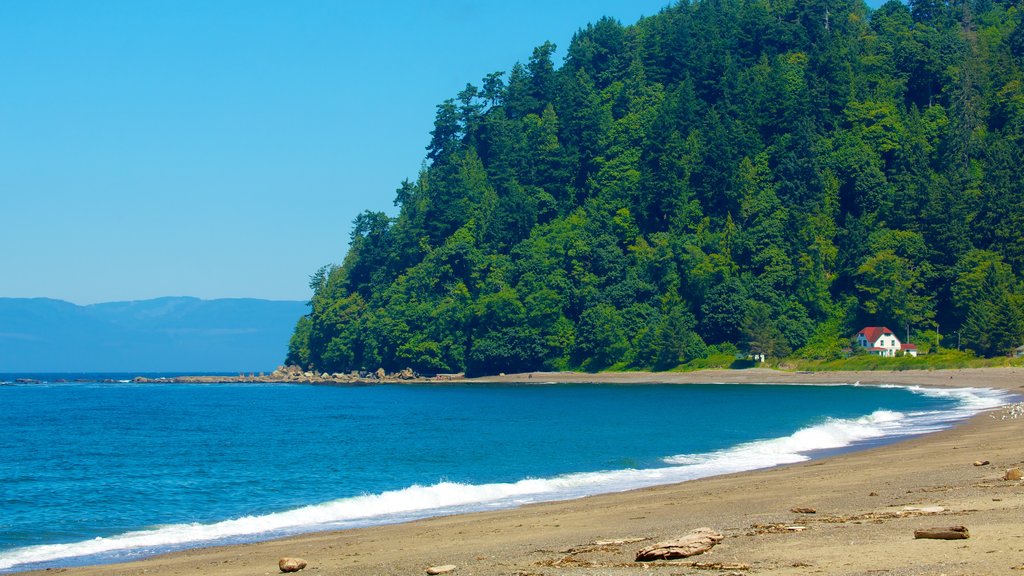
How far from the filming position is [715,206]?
462ft

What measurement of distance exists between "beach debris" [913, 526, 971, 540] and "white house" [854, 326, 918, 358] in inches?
4114

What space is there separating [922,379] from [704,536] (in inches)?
3400

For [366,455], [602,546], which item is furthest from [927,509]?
[366,455]

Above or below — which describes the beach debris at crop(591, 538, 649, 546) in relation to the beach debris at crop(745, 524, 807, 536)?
below

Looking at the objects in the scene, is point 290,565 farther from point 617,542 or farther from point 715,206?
point 715,206

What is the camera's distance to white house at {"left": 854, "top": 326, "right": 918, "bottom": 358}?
376ft

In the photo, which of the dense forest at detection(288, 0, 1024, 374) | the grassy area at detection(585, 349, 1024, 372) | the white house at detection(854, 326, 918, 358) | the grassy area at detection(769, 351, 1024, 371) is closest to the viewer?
the grassy area at detection(769, 351, 1024, 371)

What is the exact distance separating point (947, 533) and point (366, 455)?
115ft

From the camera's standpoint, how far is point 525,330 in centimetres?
13525

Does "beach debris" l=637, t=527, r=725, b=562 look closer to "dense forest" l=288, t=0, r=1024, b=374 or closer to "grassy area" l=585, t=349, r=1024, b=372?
"grassy area" l=585, t=349, r=1024, b=372

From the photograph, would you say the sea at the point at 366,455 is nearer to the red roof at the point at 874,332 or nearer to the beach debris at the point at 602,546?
the beach debris at the point at 602,546

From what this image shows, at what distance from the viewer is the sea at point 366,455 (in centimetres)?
2734

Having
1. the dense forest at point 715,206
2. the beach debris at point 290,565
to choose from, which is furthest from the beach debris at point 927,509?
the dense forest at point 715,206

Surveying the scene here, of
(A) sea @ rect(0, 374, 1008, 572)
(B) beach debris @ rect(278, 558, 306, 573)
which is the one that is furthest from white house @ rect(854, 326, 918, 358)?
(B) beach debris @ rect(278, 558, 306, 573)
